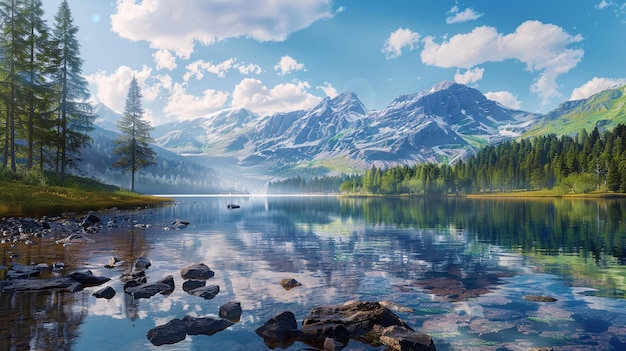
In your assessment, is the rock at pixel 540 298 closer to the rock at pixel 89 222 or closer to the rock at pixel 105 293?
the rock at pixel 105 293

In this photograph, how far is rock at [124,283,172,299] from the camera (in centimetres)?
1677

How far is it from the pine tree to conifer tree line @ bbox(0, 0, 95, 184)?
27700mm

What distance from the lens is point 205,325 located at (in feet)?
42.4

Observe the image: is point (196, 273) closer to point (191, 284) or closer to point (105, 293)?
point (191, 284)

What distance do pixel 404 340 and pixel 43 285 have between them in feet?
48.9

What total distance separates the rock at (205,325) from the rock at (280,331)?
1.19 metres

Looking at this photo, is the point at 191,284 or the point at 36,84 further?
the point at 36,84

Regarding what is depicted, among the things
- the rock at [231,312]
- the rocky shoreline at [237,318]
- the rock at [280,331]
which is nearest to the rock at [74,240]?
the rocky shoreline at [237,318]

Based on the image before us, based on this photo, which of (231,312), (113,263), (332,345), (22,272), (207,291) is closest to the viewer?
(332,345)

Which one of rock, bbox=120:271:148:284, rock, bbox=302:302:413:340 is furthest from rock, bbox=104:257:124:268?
rock, bbox=302:302:413:340

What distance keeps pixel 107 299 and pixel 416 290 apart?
1305cm

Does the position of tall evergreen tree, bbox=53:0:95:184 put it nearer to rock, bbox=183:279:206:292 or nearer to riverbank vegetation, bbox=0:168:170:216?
riverbank vegetation, bbox=0:168:170:216

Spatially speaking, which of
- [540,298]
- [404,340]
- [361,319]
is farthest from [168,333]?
[540,298]

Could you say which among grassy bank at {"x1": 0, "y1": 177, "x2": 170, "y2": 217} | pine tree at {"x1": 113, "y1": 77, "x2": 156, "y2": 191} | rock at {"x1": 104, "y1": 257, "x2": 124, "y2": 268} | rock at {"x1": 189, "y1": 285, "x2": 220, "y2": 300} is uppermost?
pine tree at {"x1": 113, "y1": 77, "x2": 156, "y2": 191}
